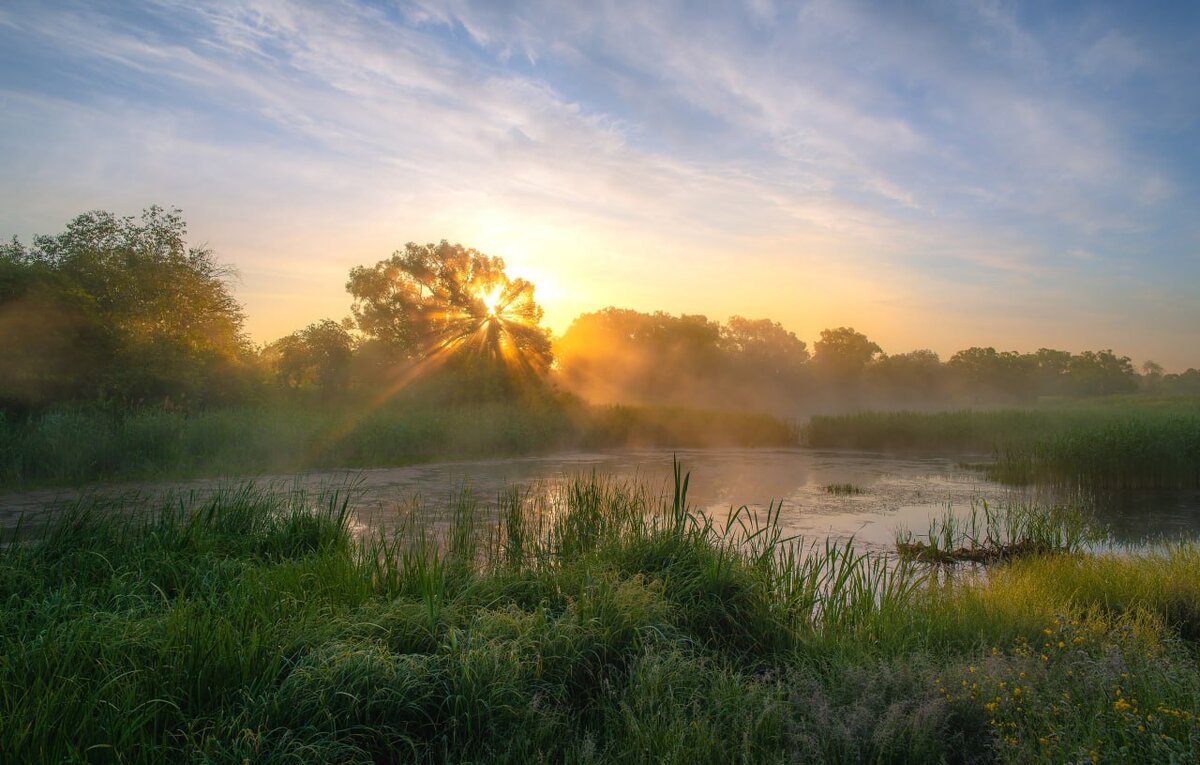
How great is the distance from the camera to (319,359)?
26188mm

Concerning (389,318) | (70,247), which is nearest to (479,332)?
(389,318)

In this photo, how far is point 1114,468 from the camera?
13.5m

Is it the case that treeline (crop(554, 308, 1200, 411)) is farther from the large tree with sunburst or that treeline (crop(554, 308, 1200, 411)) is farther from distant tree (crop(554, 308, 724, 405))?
the large tree with sunburst

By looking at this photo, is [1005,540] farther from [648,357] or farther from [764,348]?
[764,348]

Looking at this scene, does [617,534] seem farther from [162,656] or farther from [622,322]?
[622,322]

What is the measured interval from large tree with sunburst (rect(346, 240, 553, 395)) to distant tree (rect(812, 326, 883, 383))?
2884 centimetres

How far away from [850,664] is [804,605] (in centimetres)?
124

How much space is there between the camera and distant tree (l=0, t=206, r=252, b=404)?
48.6 feet

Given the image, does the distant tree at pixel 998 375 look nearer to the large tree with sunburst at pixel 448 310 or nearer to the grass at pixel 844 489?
the large tree with sunburst at pixel 448 310

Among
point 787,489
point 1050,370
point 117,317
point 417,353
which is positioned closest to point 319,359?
point 417,353

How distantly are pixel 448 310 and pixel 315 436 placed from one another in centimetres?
1403

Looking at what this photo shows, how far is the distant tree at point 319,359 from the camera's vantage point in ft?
85.1

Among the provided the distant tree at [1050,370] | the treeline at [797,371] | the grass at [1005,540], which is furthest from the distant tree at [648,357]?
the grass at [1005,540]

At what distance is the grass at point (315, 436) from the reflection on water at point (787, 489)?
1373mm
